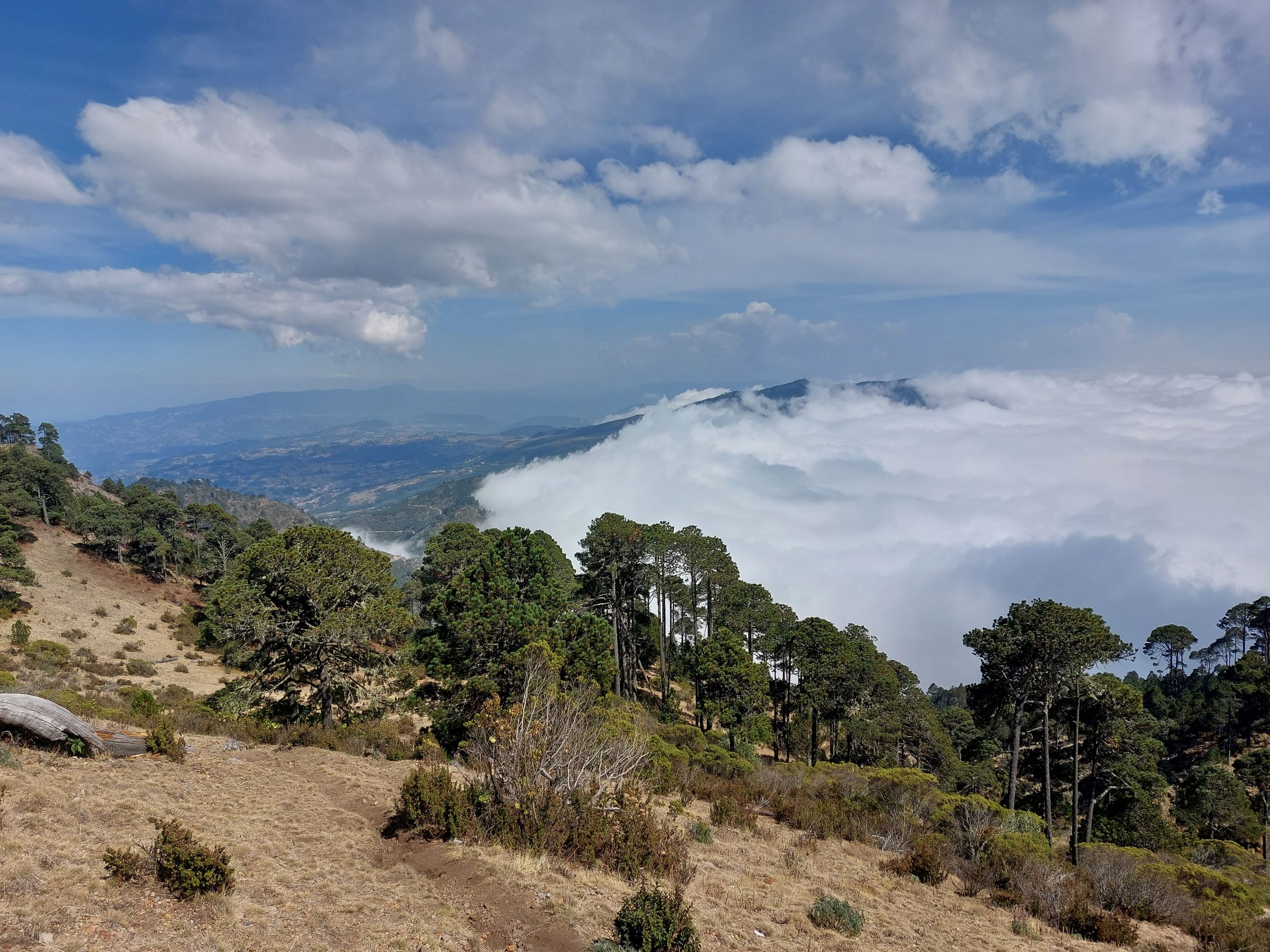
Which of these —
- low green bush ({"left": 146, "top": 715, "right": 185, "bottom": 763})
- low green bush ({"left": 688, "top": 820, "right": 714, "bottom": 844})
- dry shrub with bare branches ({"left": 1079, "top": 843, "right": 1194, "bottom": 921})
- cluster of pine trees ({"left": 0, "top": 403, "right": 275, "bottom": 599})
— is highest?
cluster of pine trees ({"left": 0, "top": 403, "right": 275, "bottom": 599})

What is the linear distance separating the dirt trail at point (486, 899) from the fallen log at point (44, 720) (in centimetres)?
600

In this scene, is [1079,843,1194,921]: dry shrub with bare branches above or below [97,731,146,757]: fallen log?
below

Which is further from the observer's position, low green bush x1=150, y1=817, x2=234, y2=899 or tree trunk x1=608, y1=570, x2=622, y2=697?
tree trunk x1=608, y1=570, x2=622, y2=697

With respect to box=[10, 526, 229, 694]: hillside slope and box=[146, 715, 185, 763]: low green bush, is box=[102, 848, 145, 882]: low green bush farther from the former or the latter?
box=[10, 526, 229, 694]: hillside slope

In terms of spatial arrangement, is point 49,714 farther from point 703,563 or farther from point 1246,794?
point 1246,794

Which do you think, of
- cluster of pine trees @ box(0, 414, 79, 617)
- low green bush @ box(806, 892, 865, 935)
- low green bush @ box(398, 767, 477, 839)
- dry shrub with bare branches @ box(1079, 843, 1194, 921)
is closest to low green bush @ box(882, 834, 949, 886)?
dry shrub with bare branches @ box(1079, 843, 1194, 921)

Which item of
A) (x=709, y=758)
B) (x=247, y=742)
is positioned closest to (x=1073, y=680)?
(x=709, y=758)

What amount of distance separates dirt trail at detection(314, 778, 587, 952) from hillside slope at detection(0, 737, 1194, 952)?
0.09 ft

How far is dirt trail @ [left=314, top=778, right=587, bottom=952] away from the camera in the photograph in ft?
25.5

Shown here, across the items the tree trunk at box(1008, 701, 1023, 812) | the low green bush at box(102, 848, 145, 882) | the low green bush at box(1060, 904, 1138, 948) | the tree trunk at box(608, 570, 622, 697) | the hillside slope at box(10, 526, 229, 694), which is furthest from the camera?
the tree trunk at box(608, 570, 622, 697)

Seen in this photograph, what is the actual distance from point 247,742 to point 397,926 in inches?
423

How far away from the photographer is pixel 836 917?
1012cm

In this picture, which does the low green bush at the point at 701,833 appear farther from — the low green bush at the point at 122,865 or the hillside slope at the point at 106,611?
the hillside slope at the point at 106,611

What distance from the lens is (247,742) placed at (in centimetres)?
1573
